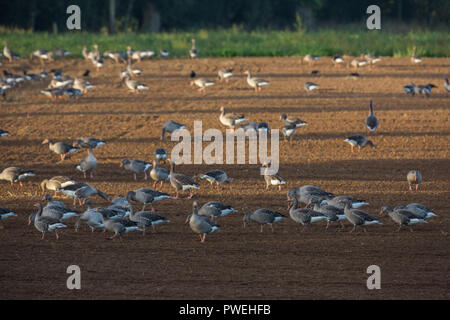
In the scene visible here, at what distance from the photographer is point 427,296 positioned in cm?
1051

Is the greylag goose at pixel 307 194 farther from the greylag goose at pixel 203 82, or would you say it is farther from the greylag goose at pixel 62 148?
the greylag goose at pixel 203 82

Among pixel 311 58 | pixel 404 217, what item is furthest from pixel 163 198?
pixel 311 58

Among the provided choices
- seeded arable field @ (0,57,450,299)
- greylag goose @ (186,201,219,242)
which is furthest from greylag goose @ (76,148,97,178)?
greylag goose @ (186,201,219,242)

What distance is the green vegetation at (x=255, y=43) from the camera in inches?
1845

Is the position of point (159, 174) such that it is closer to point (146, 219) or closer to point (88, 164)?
point (88, 164)

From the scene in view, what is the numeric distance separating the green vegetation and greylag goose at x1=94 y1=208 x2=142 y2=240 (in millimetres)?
34364

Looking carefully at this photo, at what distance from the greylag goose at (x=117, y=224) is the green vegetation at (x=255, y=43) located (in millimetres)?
34364

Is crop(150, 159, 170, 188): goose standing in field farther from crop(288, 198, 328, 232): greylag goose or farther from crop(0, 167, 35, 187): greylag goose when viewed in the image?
crop(288, 198, 328, 232): greylag goose

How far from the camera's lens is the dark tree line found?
6925 centimetres

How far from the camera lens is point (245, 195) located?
54.6ft

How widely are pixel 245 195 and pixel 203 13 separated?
68.5 meters

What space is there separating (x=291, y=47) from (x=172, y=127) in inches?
1079
